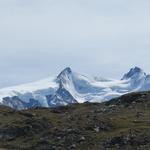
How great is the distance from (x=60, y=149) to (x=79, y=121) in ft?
95.4

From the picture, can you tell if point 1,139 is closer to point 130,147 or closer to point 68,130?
point 68,130

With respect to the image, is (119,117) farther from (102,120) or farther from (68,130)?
(68,130)

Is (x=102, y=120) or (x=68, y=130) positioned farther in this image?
(x=102, y=120)

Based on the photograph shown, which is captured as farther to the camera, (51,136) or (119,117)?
(119,117)

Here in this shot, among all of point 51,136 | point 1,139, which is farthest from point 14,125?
point 51,136

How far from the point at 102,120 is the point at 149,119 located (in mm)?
15425

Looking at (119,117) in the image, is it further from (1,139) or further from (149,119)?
(1,139)

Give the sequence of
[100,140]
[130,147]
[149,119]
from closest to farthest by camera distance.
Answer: [130,147] → [100,140] → [149,119]

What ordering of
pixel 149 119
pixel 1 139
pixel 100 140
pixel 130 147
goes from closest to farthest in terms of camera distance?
pixel 130 147 → pixel 100 140 → pixel 1 139 → pixel 149 119

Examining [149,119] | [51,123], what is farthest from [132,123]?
[51,123]

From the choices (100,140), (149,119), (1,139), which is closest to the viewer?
(100,140)

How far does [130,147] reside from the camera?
143 m

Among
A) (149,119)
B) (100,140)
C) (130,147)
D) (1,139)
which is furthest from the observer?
(149,119)

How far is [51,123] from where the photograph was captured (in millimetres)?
176625
